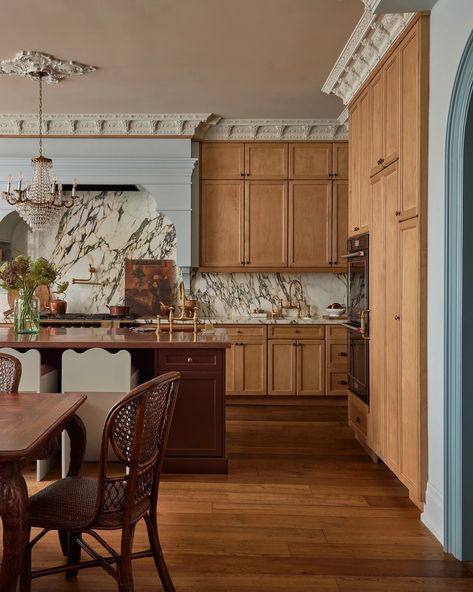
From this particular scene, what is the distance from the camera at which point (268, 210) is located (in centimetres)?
635

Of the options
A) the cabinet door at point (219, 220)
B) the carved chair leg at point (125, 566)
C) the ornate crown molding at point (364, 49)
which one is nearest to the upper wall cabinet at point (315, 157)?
the cabinet door at point (219, 220)

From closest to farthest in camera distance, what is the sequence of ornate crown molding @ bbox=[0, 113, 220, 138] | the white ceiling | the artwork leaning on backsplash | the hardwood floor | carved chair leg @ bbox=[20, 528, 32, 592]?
carved chair leg @ bbox=[20, 528, 32, 592]
the hardwood floor
the white ceiling
ornate crown molding @ bbox=[0, 113, 220, 138]
the artwork leaning on backsplash

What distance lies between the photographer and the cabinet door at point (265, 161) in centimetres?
636

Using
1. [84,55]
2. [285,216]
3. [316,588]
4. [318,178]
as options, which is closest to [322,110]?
[318,178]

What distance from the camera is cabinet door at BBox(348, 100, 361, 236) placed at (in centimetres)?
453

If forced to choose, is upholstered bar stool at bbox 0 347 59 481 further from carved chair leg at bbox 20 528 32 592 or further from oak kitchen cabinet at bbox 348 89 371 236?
oak kitchen cabinet at bbox 348 89 371 236

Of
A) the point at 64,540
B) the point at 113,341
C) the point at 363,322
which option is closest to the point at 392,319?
the point at 363,322

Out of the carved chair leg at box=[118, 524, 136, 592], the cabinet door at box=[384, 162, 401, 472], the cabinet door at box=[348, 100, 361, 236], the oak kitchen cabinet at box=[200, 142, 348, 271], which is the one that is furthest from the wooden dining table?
the oak kitchen cabinet at box=[200, 142, 348, 271]

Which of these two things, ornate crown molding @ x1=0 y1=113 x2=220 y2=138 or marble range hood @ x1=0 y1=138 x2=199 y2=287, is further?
marble range hood @ x1=0 y1=138 x2=199 y2=287

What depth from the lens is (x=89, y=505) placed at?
2.15 metres

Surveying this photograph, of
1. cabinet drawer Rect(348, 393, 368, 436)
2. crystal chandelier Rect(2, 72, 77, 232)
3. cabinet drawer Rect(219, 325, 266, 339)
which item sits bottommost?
cabinet drawer Rect(348, 393, 368, 436)

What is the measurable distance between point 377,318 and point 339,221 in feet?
8.22

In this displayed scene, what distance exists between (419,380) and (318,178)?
359 cm

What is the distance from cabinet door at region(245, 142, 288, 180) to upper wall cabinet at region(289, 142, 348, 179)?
10 cm
